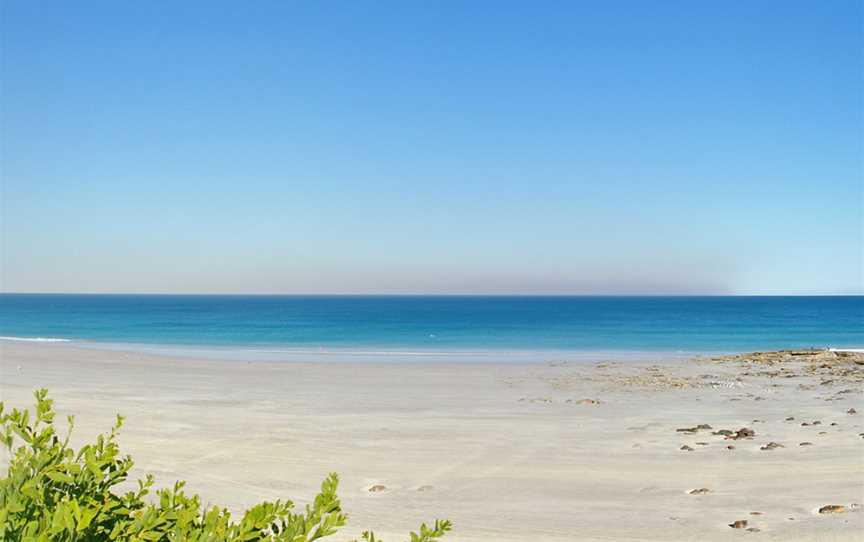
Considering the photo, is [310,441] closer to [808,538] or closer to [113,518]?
[808,538]

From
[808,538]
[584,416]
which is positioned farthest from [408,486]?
[584,416]

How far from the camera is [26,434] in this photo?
7.00 ft

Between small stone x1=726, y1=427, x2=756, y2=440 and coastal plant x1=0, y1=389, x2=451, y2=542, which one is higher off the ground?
coastal plant x1=0, y1=389, x2=451, y2=542

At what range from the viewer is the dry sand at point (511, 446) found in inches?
268

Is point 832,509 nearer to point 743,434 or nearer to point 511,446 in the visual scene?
point 743,434

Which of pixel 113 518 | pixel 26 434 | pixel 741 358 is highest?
pixel 26 434

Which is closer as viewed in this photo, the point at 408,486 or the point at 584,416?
the point at 408,486

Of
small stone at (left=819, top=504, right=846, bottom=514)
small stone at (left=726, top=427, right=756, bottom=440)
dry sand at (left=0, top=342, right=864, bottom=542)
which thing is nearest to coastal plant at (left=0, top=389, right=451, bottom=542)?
dry sand at (left=0, top=342, right=864, bottom=542)

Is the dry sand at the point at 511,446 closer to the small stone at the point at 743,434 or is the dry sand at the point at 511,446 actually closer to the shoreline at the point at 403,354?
the small stone at the point at 743,434

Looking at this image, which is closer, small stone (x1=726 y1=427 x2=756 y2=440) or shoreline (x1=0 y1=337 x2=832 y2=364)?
Result: small stone (x1=726 y1=427 x2=756 y2=440)

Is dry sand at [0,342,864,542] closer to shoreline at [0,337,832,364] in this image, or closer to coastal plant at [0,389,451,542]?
coastal plant at [0,389,451,542]

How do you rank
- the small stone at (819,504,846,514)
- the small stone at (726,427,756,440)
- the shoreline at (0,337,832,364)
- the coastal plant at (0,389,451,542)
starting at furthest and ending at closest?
the shoreline at (0,337,832,364)
the small stone at (726,427,756,440)
the small stone at (819,504,846,514)
the coastal plant at (0,389,451,542)

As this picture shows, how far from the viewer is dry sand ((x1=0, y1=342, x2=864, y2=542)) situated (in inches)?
268

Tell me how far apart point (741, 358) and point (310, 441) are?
64.7ft
